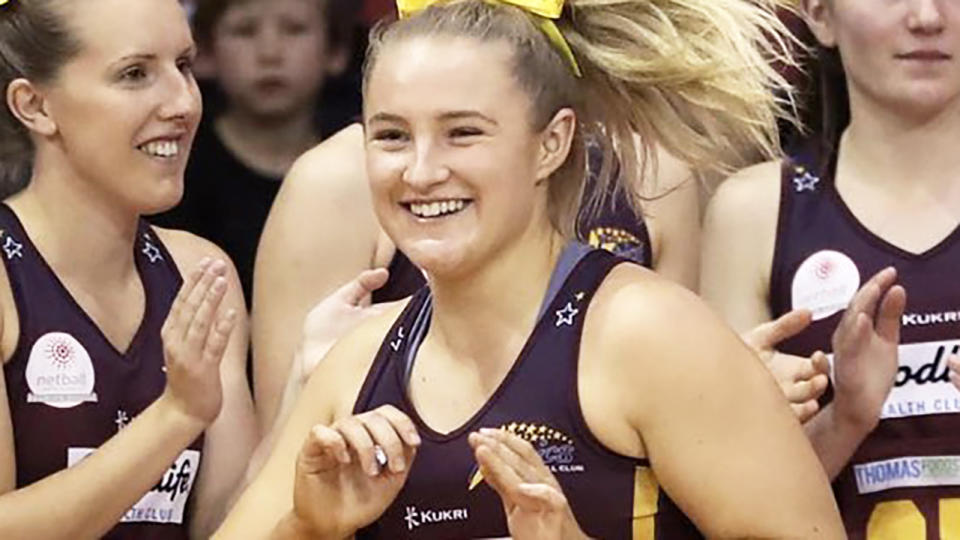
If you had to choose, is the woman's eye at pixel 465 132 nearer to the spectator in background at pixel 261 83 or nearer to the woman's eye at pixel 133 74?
the woman's eye at pixel 133 74

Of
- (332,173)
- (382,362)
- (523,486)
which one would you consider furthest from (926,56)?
(523,486)

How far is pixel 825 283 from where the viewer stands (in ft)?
11.5

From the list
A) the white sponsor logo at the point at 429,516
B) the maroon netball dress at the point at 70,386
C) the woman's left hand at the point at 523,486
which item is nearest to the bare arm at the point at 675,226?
the maroon netball dress at the point at 70,386

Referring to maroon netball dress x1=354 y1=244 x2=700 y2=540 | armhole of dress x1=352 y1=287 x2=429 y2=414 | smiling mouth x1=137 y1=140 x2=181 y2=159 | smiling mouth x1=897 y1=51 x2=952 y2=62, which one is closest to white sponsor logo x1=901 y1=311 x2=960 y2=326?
smiling mouth x1=897 y1=51 x2=952 y2=62

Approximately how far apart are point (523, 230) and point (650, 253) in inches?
29.4

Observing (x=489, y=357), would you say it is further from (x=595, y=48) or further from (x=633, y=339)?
(x=595, y=48)

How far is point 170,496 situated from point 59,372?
24cm

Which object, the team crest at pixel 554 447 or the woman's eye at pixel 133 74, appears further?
the woman's eye at pixel 133 74

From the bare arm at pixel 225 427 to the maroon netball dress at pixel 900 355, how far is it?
80 cm

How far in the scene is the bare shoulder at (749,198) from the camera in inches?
141

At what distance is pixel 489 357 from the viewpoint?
2951 millimetres

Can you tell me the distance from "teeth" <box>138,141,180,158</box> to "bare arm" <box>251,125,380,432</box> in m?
0.23

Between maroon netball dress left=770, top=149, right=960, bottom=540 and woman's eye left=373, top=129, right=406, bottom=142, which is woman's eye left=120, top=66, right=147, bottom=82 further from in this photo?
maroon netball dress left=770, top=149, right=960, bottom=540

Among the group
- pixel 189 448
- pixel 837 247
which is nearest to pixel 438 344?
pixel 189 448
